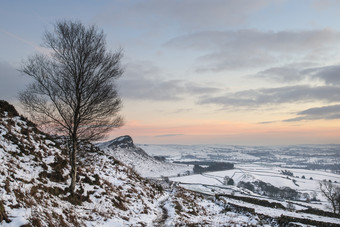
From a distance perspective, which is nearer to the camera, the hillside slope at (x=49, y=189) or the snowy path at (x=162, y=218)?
the hillside slope at (x=49, y=189)

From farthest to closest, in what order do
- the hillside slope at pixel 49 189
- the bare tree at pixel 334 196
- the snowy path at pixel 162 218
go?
Result: the bare tree at pixel 334 196 → the snowy path at pixel 162 218 → the hillside slope at pixel 49 189

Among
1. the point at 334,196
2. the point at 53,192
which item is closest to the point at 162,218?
the point at 53,192

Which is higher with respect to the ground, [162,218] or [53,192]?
[53,192]

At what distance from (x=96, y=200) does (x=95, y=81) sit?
27.3ft

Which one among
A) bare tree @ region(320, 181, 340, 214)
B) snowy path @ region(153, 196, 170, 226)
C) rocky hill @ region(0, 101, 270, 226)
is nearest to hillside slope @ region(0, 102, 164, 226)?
rocky hill @ region(0, 101, 270, 226)

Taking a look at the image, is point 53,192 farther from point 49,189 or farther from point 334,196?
point 334,196

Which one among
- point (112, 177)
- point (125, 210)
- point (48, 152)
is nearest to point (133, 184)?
point (112, 177)

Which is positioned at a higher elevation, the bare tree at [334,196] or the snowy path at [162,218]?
the snowy path at [162,218]

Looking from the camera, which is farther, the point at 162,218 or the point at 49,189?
the point at 162,218

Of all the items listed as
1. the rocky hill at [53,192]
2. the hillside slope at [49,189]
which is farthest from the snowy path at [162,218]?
the hillside slope at [49,189]

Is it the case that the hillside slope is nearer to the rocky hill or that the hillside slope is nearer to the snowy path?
the rocky hill

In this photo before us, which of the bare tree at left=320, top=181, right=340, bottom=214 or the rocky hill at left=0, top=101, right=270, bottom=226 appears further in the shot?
the bare tree at left=320, top=181, right=340, bottom=214

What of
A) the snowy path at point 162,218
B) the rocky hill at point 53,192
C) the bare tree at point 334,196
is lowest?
the bare tree at point 334,196

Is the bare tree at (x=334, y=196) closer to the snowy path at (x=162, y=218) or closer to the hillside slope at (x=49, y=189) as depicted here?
the snowy path at (x=162, y=218)
